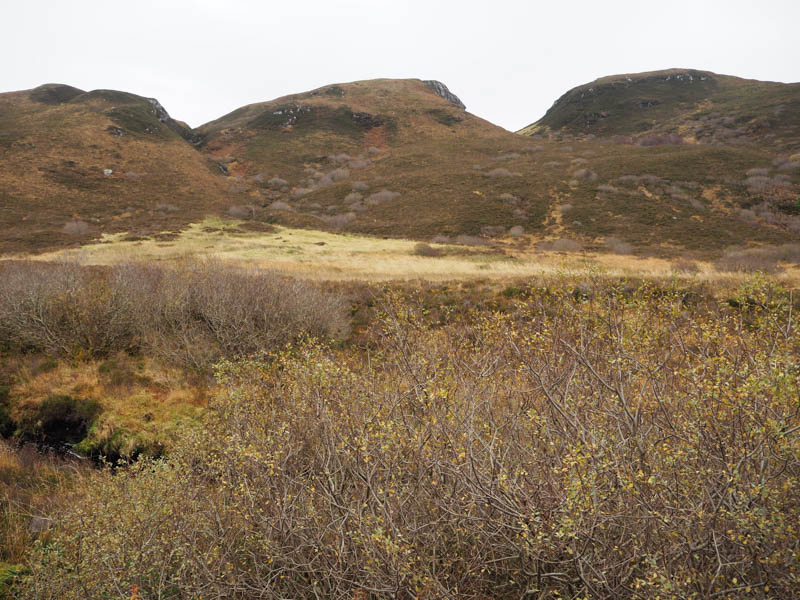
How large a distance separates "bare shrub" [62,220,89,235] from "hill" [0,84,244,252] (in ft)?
0.23

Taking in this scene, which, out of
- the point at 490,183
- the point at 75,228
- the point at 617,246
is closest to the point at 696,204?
the point at 617,246

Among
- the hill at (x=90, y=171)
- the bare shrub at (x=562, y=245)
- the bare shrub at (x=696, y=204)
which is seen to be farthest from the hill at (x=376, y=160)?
the bare shrub at (x=696, y=204)

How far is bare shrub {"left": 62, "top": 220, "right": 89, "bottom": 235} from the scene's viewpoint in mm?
31641

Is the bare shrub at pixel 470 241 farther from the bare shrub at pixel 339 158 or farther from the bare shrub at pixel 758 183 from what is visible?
the bare shrub at pixel 339 158

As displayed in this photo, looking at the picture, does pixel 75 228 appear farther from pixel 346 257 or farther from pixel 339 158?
pixel 339 158

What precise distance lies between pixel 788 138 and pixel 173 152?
89294 millimetres

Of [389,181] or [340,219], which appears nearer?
[340,219]

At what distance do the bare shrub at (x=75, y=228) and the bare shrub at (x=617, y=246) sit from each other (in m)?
43.5

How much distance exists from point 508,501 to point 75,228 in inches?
1618

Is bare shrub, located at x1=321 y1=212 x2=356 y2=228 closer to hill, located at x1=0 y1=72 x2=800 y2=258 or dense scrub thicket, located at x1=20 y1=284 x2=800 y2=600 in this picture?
hill, located at x1=0 y1=72 x2=800 y2=258

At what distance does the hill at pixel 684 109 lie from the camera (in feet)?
199

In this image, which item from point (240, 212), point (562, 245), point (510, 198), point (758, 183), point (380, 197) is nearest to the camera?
point (562, 245)

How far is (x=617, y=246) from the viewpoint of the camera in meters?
30.8

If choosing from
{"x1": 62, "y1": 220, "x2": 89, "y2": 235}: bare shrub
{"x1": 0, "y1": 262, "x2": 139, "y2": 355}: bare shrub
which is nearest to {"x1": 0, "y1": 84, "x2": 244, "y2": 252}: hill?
{"x1": 62, "y1": 220, "x2": 89, "y2": 235}: bare shrub
